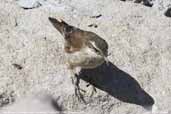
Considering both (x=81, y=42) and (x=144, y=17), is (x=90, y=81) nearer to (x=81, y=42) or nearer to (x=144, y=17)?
(x=81, y=42)

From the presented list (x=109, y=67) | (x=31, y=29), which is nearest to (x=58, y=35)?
(x=31, y=29)

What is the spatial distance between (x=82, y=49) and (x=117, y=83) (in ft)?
1.96

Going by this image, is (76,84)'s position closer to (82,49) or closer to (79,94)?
(79,94)

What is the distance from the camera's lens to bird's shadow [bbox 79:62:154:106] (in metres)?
6.48

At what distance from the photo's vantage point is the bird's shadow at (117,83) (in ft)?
21.3

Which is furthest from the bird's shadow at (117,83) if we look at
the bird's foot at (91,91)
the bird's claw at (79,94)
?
the bird's claw at (79,94)

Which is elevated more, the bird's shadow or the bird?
the bird

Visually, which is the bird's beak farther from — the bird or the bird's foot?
the bird's foot

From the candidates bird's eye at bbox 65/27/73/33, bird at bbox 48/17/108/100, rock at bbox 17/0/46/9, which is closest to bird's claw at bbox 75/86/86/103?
bird at bbox 48/17/108/100

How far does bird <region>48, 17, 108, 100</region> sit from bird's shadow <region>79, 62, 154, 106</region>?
15cm

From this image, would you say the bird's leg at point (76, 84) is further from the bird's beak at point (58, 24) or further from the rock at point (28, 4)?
the rock at point (28, 4)

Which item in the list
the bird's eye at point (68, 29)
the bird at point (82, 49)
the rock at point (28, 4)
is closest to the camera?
the bird at point (82, 49)

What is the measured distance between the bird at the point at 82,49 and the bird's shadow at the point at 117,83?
15 cm

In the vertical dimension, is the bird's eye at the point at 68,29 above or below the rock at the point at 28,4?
above
